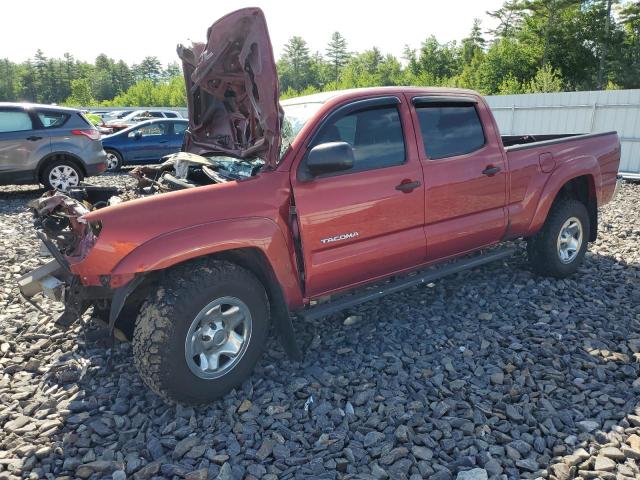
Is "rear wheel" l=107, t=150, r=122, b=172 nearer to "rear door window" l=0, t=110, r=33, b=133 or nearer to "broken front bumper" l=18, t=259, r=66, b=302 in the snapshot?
"rear door window" l=0, t=110, r=33, b=133

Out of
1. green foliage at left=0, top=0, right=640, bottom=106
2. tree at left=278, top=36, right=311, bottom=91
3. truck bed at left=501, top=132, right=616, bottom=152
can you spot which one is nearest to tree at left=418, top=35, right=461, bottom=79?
green foliage at left=0, top=0, right=640, bottom=106

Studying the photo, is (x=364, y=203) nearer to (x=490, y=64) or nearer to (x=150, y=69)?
(x=490, y=64)

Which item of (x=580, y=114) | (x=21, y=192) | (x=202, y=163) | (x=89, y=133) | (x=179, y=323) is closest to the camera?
(x=179, y=323)

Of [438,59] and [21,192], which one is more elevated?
[438,59]

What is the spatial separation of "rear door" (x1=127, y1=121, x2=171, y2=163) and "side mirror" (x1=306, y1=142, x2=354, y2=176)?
11.7m

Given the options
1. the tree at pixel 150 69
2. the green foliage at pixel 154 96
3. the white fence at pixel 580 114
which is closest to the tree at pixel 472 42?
the green foliage at pixel 154 96

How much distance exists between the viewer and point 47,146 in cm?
924

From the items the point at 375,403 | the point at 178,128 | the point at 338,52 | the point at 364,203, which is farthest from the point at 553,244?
the point at 338,52

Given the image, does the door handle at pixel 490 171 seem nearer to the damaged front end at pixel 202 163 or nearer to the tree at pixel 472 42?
the damaged front end at pixel 202 163

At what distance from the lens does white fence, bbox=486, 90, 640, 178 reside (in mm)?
12445

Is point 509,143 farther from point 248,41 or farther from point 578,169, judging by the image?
point 248,41

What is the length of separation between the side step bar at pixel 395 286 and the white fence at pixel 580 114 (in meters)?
10.1

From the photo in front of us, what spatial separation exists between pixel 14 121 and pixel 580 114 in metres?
13.7

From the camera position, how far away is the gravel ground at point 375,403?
260 centimetres
